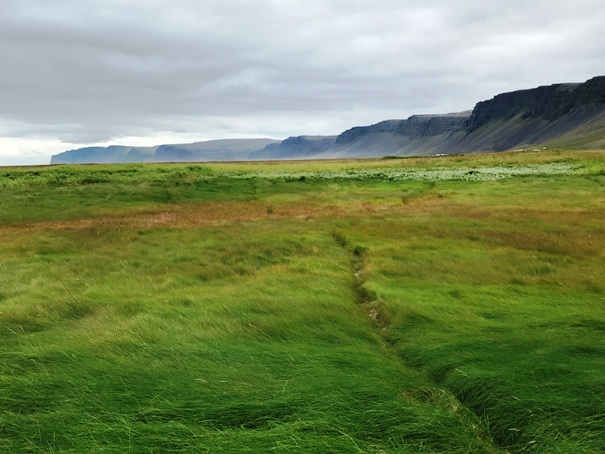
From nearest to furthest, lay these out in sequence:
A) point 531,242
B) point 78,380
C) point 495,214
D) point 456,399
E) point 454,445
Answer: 1. point 454,445
2. point 456,399
3. point 78,380
4. point 531,242
5. point 495,214

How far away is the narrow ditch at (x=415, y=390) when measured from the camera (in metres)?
6.72

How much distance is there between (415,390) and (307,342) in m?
2.80

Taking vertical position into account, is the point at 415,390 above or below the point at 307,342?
below

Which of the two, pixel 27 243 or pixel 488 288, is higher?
pixel 27 243

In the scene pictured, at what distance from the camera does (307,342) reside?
32.6 feet

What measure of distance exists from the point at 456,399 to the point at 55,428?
6205mm

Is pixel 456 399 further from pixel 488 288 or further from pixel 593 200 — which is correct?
pixel 593 200

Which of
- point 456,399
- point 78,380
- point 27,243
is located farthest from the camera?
point 27,243

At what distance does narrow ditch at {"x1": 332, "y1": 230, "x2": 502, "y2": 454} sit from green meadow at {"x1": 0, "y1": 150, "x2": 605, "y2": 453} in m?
0.05

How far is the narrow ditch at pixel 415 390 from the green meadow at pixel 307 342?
47mm

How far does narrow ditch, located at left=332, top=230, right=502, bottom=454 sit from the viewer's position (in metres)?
6.72

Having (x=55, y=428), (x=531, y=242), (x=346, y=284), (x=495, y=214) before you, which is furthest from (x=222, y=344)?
(x=495, y=214)

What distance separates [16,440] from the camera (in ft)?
21.3

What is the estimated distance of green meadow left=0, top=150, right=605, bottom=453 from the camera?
21.9 feet
